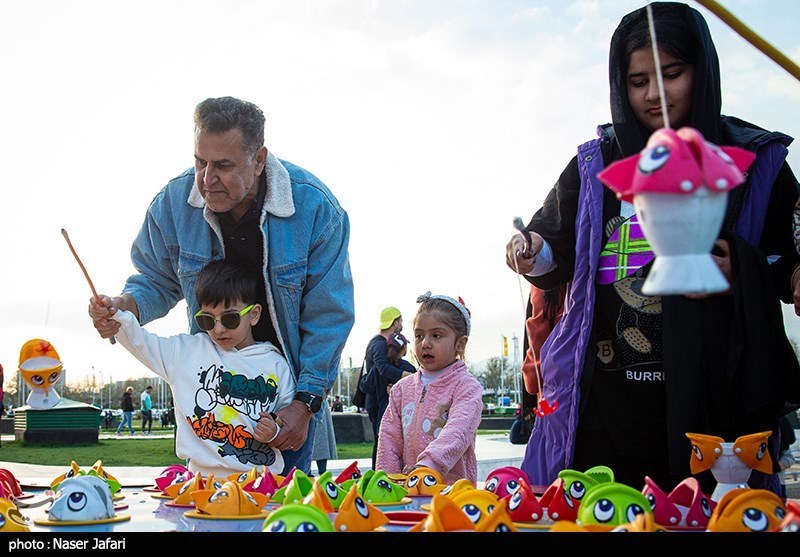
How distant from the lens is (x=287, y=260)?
2854mm

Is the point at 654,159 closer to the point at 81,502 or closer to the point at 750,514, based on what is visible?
the point at 750,514

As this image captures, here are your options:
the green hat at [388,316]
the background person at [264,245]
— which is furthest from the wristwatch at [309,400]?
the green hat at [388,316]

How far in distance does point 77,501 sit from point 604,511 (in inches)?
40.5

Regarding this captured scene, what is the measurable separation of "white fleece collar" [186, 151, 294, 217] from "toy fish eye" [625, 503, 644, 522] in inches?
68.1

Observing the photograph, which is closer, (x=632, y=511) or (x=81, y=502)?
(x=632, y=511)

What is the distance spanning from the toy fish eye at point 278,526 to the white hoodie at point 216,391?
1431 mm

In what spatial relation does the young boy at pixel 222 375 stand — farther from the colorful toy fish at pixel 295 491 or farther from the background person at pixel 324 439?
the colorful toy fish at pixel 295 491

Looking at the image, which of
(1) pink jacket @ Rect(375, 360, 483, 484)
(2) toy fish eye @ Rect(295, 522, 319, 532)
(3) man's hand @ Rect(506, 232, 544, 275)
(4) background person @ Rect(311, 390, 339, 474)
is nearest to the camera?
(2) toy fish eye @ Rect(295, 522, 319, 532)

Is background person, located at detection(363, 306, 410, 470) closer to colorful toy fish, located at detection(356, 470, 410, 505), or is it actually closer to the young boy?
the young boy

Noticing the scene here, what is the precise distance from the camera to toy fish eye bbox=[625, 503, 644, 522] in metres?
1.43

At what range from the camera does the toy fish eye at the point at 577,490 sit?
173 cm

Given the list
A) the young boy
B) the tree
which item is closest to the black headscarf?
the young boy

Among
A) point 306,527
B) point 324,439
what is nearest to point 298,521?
point 306,527
